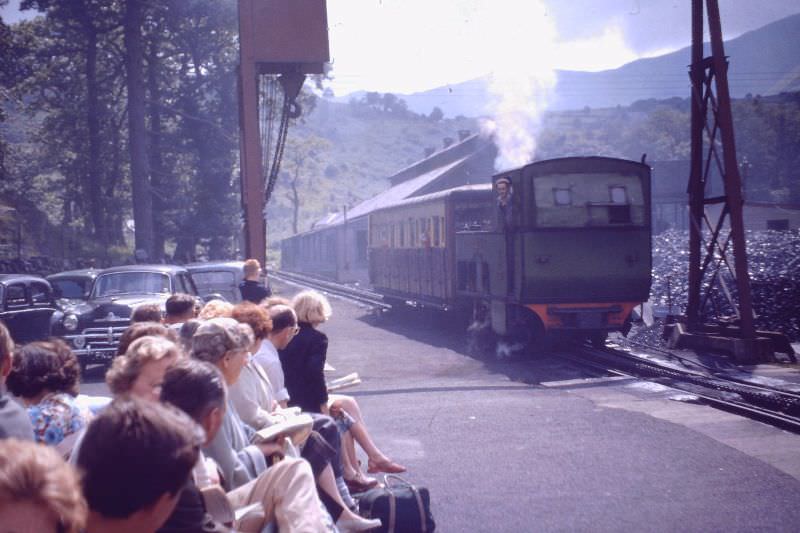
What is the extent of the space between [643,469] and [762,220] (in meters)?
37.4

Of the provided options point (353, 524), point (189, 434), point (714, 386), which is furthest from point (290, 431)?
point (714, 386)

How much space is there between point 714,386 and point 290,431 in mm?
8811

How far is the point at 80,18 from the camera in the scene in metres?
32.4

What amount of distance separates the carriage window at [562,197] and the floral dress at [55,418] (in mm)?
12877

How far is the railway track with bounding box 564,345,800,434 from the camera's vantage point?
9937 mm

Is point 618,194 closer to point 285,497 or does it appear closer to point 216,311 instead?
point 216,311

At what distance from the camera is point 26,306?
46.4ft

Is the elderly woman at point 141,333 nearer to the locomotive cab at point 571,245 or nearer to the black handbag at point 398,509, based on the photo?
the black handbag at point 398,509

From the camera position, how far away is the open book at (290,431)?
4.71 m

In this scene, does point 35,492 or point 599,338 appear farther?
Result: point 599,338

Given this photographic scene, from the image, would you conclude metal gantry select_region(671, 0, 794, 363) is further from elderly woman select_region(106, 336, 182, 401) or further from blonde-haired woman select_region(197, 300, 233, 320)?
elderly woman select_region(106, 336, 182, 401)

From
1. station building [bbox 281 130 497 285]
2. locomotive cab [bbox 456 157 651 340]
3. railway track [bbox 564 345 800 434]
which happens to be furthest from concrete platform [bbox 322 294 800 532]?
station building [bbox 281 130 497 285]

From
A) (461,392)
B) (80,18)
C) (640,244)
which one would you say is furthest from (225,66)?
(461,392)

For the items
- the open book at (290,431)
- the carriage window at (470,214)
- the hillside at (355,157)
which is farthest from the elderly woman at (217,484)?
the hillside at (355,157)
